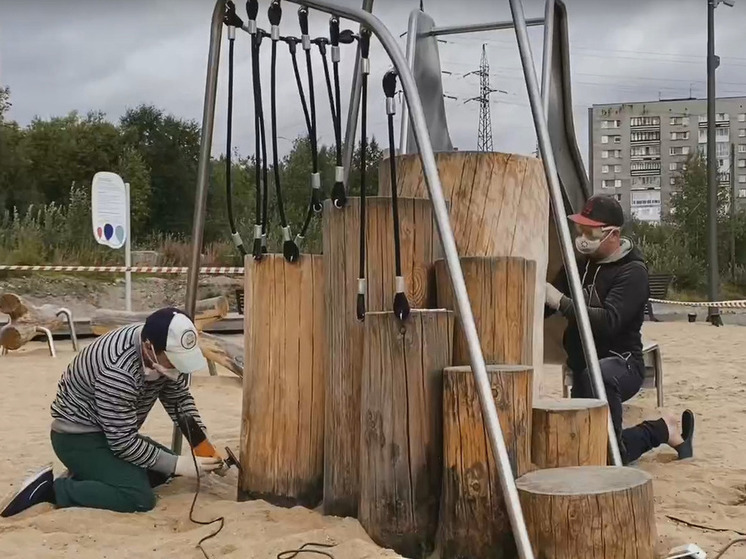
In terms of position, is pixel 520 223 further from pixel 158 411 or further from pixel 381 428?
pixel 158 411

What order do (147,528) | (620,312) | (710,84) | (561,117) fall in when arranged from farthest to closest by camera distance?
(710,84)
(561,117)
(620,312)
(147,528)

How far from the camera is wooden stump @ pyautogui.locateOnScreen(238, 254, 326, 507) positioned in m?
3.39

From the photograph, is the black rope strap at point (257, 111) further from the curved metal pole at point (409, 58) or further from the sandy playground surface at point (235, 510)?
the curved metal pole at point (409, 58)

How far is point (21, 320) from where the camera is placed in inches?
359

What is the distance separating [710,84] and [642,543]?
15388mm

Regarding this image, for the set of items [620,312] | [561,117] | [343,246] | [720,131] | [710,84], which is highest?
[720,131]

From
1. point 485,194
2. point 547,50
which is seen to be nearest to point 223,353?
point 547,50

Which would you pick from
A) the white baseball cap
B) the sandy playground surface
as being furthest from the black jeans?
the white baseball cap

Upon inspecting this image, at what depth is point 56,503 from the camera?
3.43m

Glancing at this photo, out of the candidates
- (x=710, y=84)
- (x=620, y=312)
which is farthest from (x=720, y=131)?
(x=620, y=312)

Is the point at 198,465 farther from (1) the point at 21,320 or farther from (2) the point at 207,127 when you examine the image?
(1) the point at 21,320

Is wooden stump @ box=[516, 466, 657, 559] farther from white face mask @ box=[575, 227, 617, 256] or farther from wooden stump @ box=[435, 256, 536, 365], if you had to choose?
white face mask @ box=[575, 227, 617, 256]

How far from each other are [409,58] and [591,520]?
3.00 m

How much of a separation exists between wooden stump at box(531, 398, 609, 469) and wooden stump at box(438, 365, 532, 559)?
223 mm
